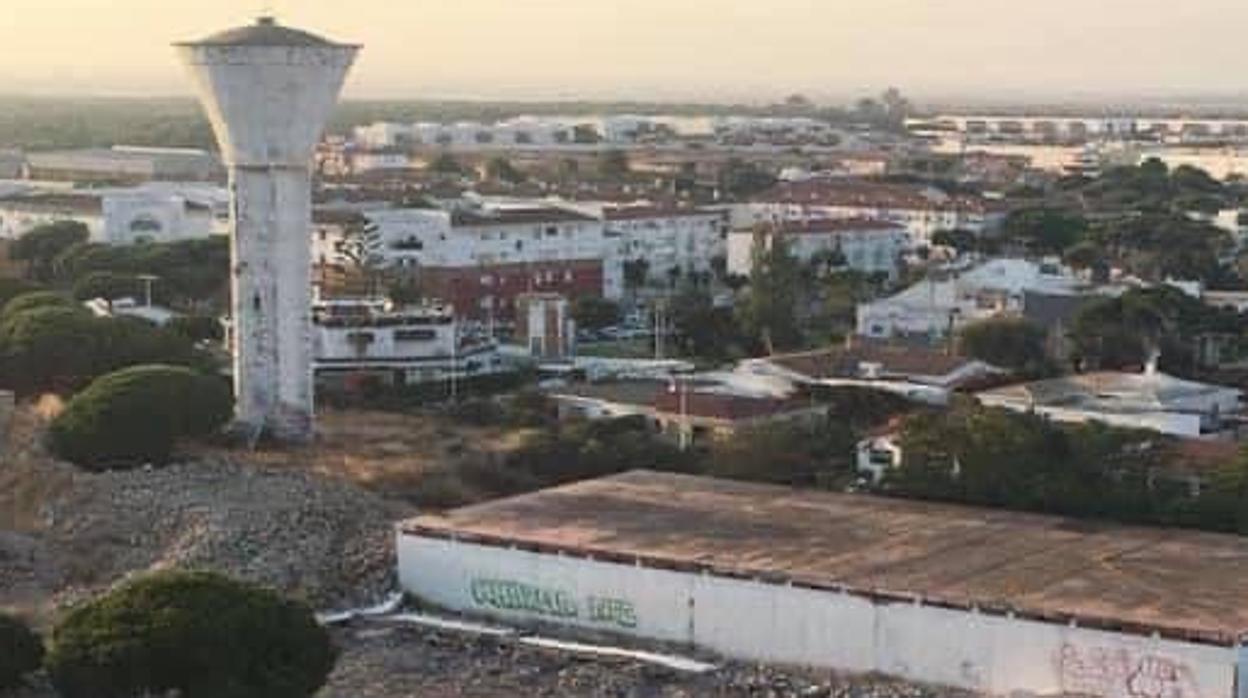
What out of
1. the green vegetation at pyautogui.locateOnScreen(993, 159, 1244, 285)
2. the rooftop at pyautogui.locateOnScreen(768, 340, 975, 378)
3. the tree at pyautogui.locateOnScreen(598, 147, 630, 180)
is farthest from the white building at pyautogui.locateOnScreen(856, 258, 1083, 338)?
the tree at pyautogui.locateOnScreen(598, 147, 630, 180)

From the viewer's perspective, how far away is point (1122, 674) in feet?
54.3

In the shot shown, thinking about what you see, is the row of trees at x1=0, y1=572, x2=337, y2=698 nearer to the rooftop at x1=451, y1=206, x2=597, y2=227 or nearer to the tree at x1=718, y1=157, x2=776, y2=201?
the rooftop at x1=451, y1=206, x2=597, y2=227

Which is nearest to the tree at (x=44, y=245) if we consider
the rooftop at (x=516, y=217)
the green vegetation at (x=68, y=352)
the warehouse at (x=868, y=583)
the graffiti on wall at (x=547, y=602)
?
the rooftop at (x=516, y=217)

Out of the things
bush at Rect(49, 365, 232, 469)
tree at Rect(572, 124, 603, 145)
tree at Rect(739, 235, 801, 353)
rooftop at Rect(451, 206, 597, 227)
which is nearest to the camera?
bush at Rect(49, 365, 232, 469)

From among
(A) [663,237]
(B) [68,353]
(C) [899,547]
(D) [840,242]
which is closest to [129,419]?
(B) [68,353]

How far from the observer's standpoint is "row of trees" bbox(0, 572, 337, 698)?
15711 mm

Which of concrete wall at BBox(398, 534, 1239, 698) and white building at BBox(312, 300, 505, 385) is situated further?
white building at BBox(312, 300, 505, 385)

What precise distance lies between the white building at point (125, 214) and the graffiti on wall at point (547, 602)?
35425 mm

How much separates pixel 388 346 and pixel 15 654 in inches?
756

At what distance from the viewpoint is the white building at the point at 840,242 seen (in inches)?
2122

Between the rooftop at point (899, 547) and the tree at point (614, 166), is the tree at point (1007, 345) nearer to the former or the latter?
the rooftop at point (899, 547)

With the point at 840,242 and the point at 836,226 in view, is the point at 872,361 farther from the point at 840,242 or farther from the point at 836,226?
the point at 836,226

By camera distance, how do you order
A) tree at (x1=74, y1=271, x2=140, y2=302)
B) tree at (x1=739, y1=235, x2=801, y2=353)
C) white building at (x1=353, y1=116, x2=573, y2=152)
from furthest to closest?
white building at (x1=353, y1=116, x2=573, y2=152) < tree at (x1=74, y1=271, x2=140, y2=302) < tree at (x1=739, y1=235, x2=801, y2=353)

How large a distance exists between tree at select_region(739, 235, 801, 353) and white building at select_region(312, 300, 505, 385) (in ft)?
Result: 18.7
